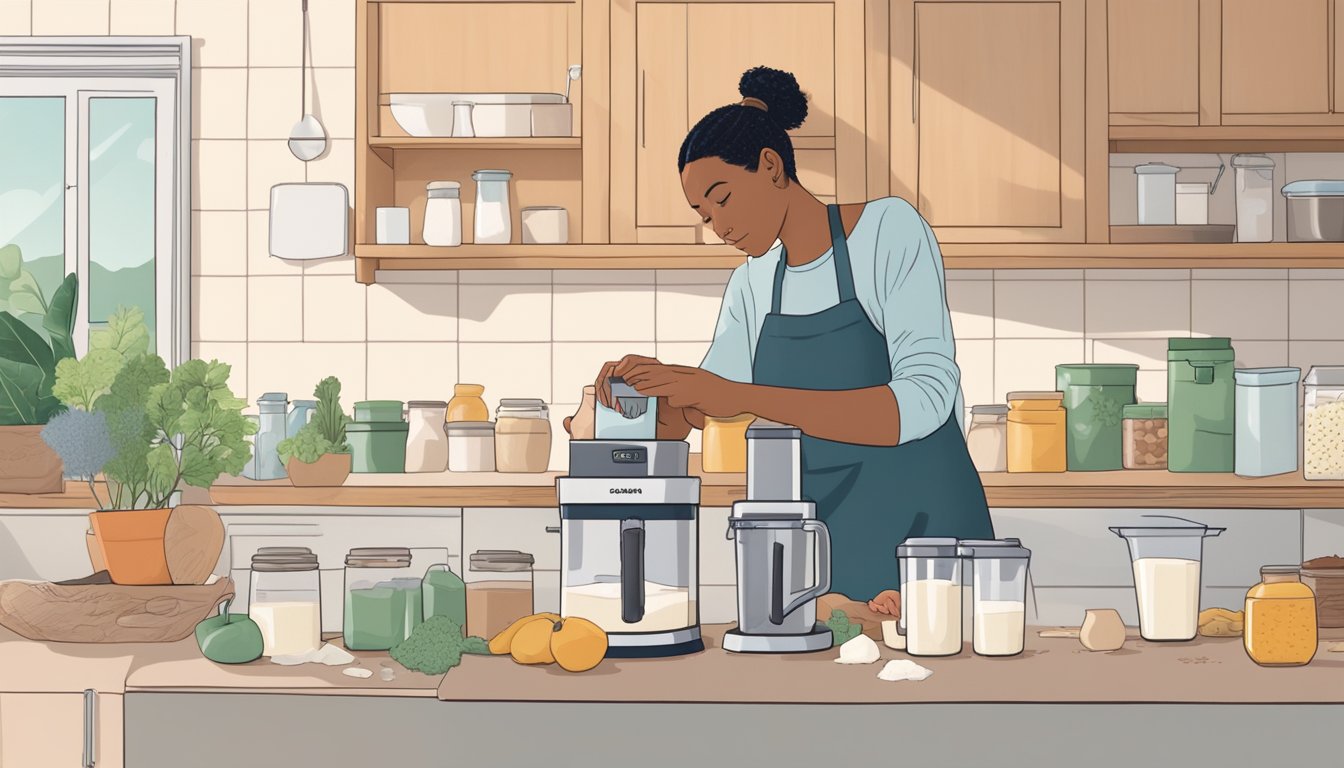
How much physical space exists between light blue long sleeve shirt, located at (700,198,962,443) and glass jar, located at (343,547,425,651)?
73 centimetres

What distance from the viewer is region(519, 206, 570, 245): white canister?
11.1 feet

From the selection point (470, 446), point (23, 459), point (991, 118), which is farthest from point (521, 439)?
point (991, 118)

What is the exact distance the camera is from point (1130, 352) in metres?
3.68

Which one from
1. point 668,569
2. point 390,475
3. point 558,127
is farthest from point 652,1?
point 668,569

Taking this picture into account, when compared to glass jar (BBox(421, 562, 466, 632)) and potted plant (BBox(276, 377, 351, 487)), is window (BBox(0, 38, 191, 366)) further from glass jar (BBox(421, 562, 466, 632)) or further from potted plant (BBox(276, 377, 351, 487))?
glass jar (BBox(421, 562, 466, 632))

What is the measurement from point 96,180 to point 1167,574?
3.18 metres

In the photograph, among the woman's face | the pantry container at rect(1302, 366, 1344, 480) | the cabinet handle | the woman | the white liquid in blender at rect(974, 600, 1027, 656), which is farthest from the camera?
the pantry container at rect(1302, 366, 1344, 480)

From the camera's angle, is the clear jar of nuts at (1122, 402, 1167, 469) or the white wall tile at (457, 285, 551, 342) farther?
the white wall tile at (457, 285, 551, 342)

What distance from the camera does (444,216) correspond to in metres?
3.38

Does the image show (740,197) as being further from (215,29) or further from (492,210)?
(215,29)

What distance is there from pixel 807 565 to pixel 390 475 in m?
1.87

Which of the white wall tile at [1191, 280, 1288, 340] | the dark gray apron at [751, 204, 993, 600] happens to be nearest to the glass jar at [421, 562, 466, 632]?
the dark gray apron at [751, 204, 993, 600]

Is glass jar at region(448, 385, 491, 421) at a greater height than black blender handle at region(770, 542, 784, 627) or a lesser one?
greater

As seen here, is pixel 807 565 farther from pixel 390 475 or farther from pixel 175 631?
pixel 390 475
